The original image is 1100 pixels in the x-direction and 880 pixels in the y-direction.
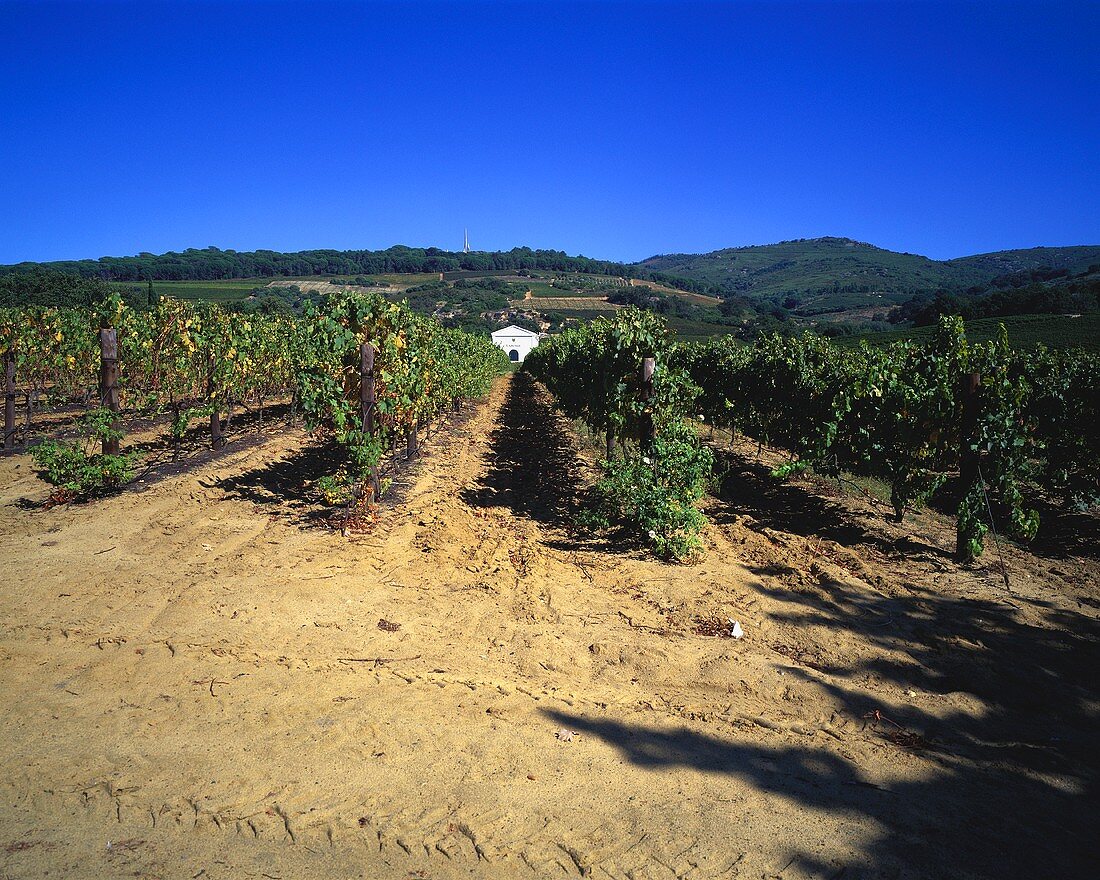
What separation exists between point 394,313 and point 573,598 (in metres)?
5.72

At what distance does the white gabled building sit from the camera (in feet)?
258

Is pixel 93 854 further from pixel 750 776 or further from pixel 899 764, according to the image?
pixel 899 764

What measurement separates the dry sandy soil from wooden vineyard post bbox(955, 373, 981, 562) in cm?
53

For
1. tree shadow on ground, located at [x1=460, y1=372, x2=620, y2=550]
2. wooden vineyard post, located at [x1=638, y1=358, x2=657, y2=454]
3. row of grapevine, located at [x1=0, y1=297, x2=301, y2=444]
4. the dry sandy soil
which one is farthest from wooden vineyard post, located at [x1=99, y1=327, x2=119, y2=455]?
wooden vineyard post, located at [x1=638, y1=358, x2=657, y2=454]

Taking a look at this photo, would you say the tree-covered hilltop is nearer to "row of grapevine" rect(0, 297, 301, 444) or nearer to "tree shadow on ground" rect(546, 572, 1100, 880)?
"row of grapevine" rect(0, 297, 301, 444)

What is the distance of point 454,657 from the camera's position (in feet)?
16.3

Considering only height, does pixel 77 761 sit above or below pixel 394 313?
below

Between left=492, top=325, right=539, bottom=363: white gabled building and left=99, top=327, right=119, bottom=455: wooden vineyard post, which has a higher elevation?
left=492, top=325, right=539, bottom=363: white gabled building

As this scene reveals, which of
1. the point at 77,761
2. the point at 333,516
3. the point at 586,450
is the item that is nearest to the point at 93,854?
the point at 77,761

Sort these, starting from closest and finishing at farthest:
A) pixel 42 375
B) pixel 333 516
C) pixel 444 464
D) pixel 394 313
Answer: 1. pixel 333 516
2. pixel 394 313
3. pixel 444 464
4. pixel 42 375

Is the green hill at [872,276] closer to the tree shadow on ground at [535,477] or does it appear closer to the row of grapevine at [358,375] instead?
the tree shadow on ground at [535,477]

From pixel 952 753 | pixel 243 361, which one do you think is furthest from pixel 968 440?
pixel 243 361

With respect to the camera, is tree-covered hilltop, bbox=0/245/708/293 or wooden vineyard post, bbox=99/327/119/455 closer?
wooden vineyard post, bbox=99/327/119/455

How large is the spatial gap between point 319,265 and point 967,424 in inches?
5427
